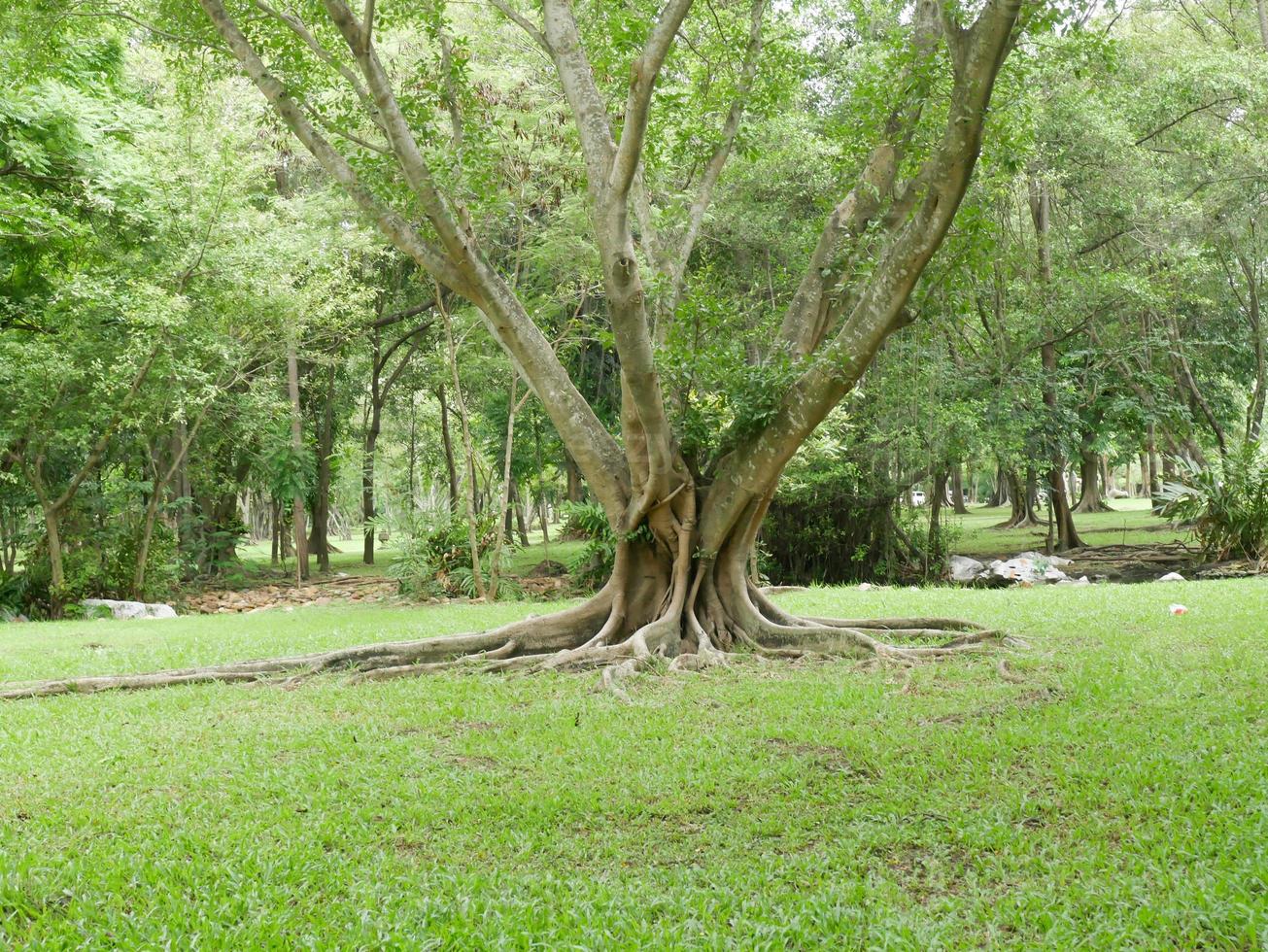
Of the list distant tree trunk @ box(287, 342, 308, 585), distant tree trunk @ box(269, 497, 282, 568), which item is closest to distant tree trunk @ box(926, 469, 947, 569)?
distant tree trunk @ box(287, 342, 308, 585)

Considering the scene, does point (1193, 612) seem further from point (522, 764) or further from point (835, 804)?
point (522, 764)

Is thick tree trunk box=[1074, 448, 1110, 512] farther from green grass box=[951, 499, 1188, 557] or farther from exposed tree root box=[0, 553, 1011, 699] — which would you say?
exposed tree root box=[0, 553, 1011, 699]

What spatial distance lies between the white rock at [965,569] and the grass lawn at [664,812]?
9963 millimetres

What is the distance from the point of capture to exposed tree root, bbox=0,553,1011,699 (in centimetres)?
745

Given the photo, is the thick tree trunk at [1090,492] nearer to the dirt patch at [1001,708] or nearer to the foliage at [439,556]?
the foliage at [439,556]

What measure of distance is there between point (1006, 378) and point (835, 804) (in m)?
15.0

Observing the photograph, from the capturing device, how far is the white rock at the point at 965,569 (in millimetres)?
16750

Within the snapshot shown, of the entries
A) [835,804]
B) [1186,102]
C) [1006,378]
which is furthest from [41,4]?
[1186,102]

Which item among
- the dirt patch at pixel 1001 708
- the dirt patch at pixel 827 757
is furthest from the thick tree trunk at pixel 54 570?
the dirt patch at pixel 1001 708

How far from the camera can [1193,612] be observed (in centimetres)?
898

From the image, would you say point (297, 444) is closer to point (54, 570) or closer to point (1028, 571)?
point (54, 570)

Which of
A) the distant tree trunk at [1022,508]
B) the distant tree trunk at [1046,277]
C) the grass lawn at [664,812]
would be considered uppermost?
the distant tree trunk at [1046,277]

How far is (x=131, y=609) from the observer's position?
590 inches

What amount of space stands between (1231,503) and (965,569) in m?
4.12
